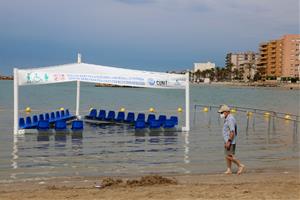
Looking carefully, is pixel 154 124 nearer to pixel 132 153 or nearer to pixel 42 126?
pixel 42 126

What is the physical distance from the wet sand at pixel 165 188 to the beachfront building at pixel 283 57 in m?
167

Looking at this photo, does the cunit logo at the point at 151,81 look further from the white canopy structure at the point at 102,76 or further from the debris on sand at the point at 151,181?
the debris on sand at the point at 151,181

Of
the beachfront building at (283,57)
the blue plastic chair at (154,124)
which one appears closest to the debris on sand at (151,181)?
the blue plastic chair at (154,124)

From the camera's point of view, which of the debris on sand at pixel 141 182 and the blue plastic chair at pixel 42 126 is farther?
the blue plastic chair at pixel 42 126

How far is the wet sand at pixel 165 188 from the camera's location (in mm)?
8570

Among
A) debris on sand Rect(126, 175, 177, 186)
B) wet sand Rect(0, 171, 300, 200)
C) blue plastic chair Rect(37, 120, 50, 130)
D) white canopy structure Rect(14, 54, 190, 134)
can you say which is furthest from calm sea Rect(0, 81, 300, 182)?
white canopy structure Rect(14, 54, 190, 134)

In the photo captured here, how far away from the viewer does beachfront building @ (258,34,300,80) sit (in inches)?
6752

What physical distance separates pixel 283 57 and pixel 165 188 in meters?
171

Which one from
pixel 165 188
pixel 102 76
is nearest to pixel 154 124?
pixel 102 76

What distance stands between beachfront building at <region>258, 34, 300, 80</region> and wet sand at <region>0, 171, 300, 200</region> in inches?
6587

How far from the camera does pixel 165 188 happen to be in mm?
9242

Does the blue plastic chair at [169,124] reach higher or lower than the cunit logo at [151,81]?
lower

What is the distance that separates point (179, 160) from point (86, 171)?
3110 millimetres

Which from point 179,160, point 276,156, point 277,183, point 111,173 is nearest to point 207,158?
point 179,160
